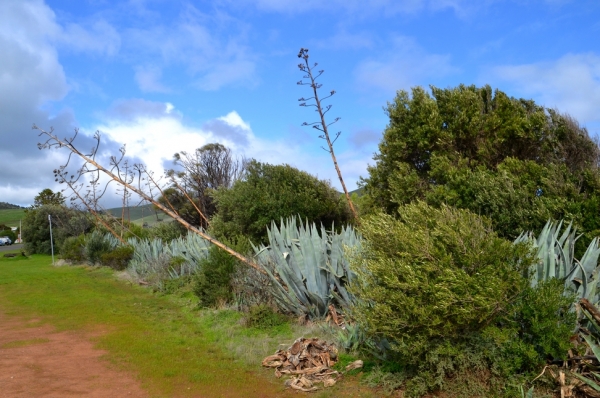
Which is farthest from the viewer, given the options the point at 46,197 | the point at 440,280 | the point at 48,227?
the point at 46,197

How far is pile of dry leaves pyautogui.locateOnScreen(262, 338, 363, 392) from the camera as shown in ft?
18.8

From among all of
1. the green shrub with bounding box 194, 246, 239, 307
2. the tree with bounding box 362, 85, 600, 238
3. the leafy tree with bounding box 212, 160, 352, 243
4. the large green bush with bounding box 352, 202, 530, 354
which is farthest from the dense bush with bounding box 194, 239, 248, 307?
the large green bush with bounding box 352, 202, 530, 354

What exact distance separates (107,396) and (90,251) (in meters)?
20.2

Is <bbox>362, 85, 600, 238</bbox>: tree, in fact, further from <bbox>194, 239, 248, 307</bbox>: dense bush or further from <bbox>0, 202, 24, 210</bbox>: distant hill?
<bbox>0, 202, 24, 210</bbox>: distant hill

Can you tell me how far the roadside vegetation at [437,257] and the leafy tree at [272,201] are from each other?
6 centimetres

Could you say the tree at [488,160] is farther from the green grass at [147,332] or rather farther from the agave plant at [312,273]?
the green grass at [147,332]

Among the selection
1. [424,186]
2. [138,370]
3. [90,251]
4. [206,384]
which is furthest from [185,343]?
[90,251]

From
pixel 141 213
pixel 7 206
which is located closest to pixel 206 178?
pixel 141 213

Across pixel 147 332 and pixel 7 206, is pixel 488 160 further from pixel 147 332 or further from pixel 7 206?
pixel 7 206

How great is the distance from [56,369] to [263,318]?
3264mm

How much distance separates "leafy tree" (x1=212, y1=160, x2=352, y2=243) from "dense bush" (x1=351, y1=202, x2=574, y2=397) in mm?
10652

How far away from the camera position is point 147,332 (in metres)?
9.17

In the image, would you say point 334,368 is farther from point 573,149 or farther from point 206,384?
point 573,149

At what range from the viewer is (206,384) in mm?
6066
